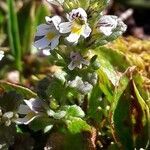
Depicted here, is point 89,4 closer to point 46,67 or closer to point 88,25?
point 88,25

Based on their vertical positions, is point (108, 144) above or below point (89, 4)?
below

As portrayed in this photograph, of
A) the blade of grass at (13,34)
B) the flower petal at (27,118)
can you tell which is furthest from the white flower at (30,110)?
the blade of grass at (13,34)

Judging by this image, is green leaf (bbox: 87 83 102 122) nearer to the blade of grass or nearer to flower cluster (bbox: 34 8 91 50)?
flower cluster (bbox: 34 8 91 50)

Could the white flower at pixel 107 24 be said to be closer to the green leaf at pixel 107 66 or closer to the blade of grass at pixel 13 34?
the green leaf at pixel 107 66

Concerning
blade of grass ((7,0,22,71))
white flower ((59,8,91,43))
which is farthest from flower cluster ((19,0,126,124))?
blade of grass ((7,0,22,71))

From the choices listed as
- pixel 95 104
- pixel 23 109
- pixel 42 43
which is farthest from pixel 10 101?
pixel 95 104

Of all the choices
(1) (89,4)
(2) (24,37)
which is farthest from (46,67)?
(1) (89,4)
